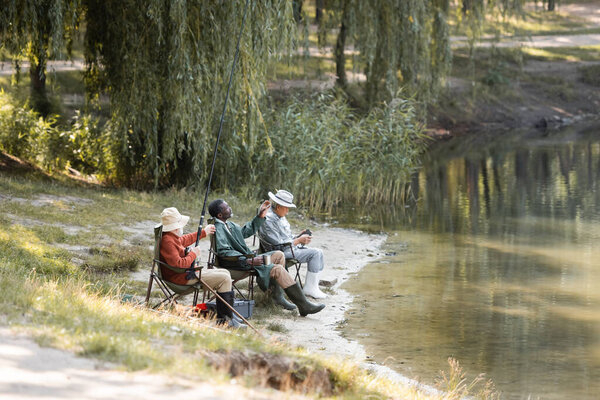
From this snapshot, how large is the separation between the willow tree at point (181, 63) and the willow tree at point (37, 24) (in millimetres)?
800

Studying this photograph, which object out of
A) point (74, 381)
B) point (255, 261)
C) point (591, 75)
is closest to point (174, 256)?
point (255, 261)

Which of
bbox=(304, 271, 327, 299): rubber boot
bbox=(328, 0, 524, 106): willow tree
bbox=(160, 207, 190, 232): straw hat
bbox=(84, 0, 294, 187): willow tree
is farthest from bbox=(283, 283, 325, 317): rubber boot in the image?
bbox=(328, 0, 524, 106): willow tree

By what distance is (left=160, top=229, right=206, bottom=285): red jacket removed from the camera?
7.65m

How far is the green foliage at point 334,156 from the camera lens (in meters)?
16.2

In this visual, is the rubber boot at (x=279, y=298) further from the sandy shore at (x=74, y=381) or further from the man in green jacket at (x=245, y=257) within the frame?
the sandy shore at (x=74, y=381)

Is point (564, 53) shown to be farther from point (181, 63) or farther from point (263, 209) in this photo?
point (263, 209)

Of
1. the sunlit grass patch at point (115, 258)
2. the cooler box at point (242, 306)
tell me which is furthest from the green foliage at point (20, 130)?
the cooler box at point (242, 306)

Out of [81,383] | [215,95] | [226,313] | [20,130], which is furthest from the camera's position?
[20,130]

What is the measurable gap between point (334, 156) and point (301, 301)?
782cm

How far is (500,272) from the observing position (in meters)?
11.9

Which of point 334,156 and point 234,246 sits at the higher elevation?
point 234,246

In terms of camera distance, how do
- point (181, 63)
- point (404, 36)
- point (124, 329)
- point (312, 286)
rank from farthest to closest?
point (404, 36) < point (181, 63) < point (312, 286) < point (124, 329)

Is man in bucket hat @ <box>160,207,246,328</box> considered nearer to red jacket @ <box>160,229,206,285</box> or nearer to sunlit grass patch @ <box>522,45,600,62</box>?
red jacket @ <box>160,229,206,285</box>

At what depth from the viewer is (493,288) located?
A: 1100 cm
